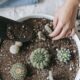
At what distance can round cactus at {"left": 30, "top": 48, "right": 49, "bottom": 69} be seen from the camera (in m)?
0.75

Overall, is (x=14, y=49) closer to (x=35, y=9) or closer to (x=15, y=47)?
(x=15, y=47)

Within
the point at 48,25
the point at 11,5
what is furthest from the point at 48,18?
the point at 11,5

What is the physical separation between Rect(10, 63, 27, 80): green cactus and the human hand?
0.40 ft

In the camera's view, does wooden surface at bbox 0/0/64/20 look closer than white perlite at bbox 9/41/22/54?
No

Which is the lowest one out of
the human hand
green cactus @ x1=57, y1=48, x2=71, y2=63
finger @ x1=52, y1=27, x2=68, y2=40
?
green cactus @ x1=57, y1=48, x2=71, y2=63

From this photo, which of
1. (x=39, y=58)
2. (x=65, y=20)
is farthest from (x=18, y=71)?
(x=65, y=20)

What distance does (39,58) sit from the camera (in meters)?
0.74

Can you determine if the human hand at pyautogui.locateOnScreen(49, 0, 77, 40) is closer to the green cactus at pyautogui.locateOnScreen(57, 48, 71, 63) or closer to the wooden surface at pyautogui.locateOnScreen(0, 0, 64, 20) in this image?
the green cactus at pyautogui.locateOnScreen(57, 48, 71, 63)

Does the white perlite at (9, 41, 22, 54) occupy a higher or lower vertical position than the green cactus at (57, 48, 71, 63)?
higher

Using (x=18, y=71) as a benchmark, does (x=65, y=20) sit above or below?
above

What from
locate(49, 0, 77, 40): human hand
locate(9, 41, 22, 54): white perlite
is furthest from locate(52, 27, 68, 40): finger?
locate(9, 41, 22, 54): white perlite

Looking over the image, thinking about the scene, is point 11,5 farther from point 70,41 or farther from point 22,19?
point 70,41

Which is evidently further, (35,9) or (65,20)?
(35,9)

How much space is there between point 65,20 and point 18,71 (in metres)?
0.18
